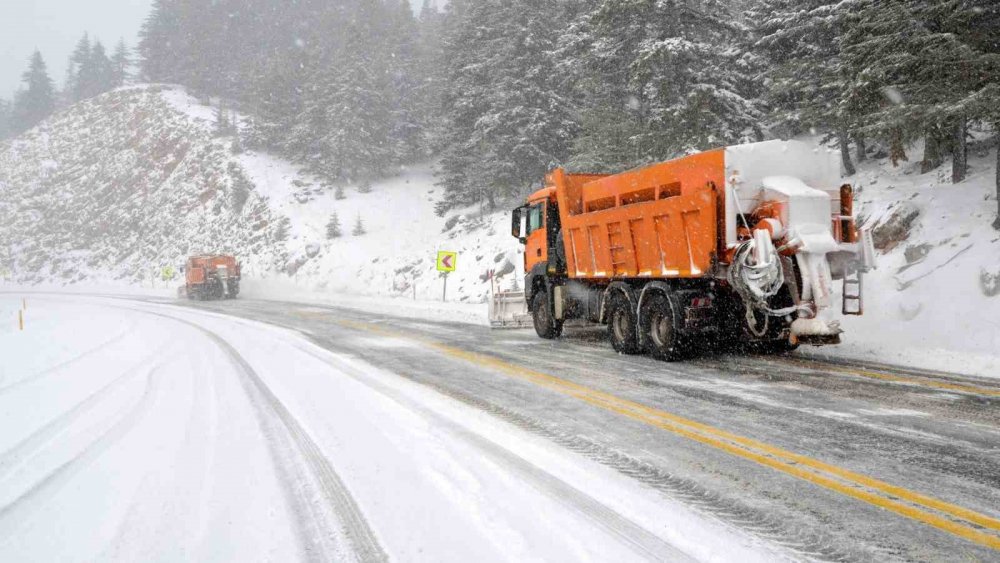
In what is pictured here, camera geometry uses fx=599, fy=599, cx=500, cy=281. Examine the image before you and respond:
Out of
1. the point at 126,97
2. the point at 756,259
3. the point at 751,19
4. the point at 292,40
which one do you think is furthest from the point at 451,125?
the point at 126,97

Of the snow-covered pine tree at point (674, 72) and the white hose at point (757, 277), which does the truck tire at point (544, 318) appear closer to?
the white hose at point (757, 277)

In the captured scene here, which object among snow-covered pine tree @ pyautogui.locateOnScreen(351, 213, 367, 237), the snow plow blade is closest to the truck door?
the snow plow blade

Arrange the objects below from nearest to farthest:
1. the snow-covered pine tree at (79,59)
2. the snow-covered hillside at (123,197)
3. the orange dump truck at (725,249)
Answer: the orange dump truck at (725,249) < the snow-covered hillside at (123,197) < the snow-covered pine tree at (79,59)

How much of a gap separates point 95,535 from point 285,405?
10.2ft

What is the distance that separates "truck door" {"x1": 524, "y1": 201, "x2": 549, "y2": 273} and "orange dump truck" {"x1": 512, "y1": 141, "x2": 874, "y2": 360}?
69.1 inches

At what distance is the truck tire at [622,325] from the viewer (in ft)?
31.9

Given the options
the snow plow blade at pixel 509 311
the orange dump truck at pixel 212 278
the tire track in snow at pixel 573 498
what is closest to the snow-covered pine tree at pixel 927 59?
the snow plow blade at pixel 509 311

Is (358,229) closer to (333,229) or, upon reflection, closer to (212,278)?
(333,229)

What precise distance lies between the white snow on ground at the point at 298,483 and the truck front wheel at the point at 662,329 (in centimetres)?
399

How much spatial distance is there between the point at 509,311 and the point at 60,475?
11.6m

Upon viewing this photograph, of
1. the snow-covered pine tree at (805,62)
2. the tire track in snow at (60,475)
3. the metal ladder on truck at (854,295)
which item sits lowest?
the tire track in snow at (60,475)

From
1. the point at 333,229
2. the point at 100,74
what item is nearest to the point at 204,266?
the point at 333,229

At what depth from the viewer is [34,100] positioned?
286ft

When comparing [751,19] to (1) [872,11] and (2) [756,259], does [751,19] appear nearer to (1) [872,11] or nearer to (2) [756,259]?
(1) [872,11]
